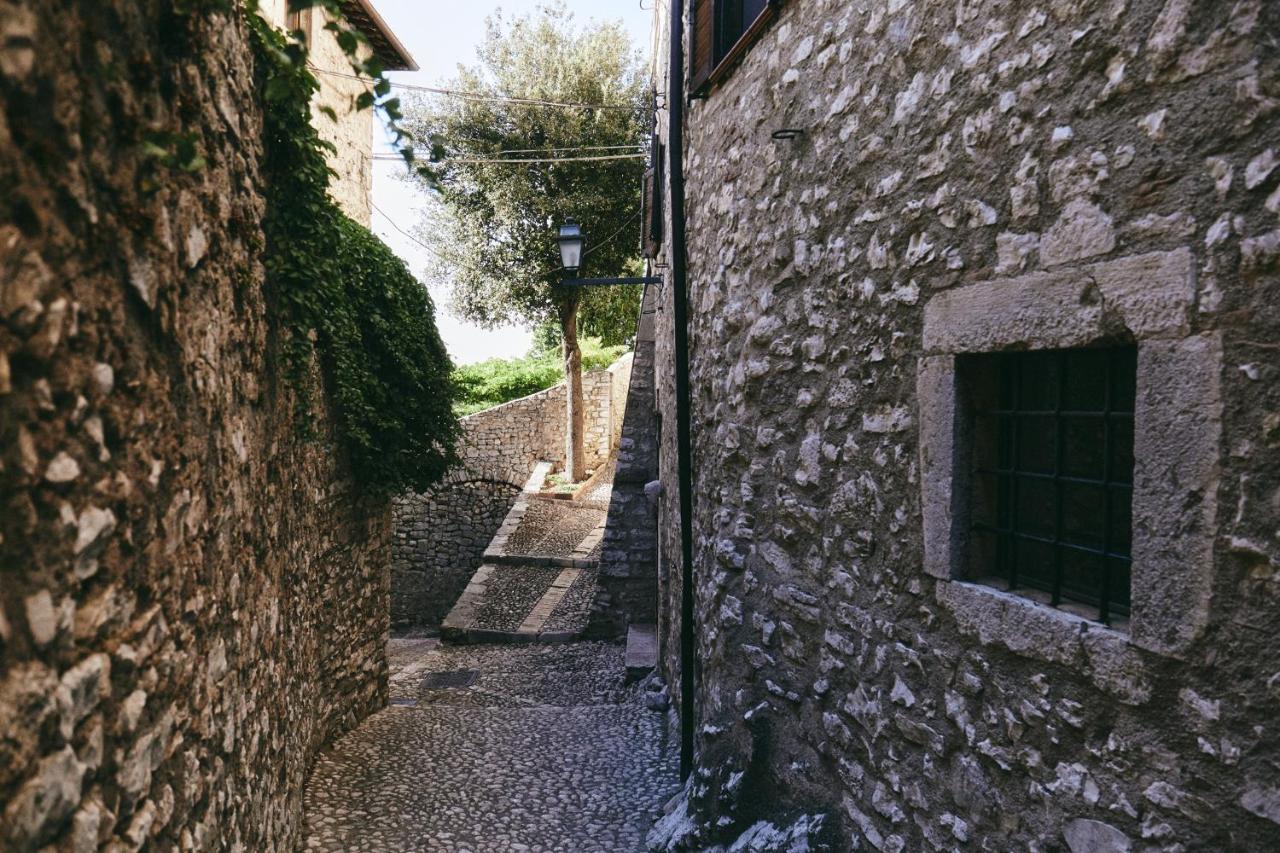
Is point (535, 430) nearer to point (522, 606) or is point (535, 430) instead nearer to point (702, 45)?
point (522, 606)

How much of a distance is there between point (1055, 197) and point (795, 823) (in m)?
2.74

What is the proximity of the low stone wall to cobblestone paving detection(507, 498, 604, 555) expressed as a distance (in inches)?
38.0

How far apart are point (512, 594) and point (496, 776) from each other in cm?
686

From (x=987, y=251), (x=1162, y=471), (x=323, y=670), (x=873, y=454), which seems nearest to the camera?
(x=1162, y=471)

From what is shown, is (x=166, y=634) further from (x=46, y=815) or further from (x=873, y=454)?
(x=873, y=454)

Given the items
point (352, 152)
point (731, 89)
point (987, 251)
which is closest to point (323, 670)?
point (731, 89)

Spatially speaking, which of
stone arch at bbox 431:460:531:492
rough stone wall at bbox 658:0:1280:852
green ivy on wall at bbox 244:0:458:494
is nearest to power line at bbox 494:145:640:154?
stone arch at bbox 431:460:531:492

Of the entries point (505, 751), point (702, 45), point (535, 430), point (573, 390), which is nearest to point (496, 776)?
point (505, 751)

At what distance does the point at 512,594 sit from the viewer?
12.7m

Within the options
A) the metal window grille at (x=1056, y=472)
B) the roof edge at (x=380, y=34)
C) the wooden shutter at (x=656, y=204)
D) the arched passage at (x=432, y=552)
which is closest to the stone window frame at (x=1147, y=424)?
the metal window grille at (x=1056, y=472)

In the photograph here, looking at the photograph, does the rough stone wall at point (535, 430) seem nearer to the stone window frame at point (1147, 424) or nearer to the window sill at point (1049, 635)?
the window sill at point (1049, 635)

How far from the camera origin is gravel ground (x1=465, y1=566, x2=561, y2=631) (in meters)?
11.9

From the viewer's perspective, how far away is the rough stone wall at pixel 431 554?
607 inches

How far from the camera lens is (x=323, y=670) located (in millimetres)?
6145
